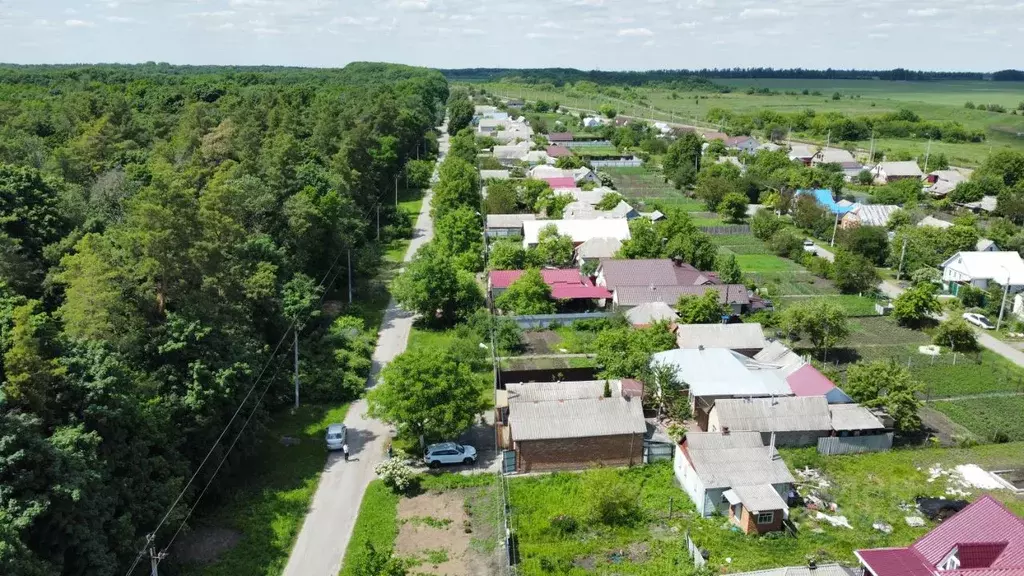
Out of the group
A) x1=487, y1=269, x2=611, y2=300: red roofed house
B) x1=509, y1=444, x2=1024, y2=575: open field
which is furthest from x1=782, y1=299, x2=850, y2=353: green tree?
x1=487, y1=269, x2=611, y2=300: red roofed house

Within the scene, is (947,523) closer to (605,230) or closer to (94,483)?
(94,483)

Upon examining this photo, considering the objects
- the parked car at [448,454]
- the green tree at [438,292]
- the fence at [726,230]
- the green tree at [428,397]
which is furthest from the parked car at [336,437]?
the fence at [726,230]

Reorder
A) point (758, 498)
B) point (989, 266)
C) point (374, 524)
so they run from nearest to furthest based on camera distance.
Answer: point (758, 498)
point (374, 524)
point (989, 266)

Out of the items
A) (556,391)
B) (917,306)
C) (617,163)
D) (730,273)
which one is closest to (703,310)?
(730,273)

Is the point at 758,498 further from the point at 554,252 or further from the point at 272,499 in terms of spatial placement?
the point at 554,252

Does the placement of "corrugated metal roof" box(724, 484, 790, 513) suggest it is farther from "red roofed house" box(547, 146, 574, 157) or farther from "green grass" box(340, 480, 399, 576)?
"red roofed house" box(547, 146, 574, 157)

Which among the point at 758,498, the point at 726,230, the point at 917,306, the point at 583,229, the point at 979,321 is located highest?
the point at 583,229
